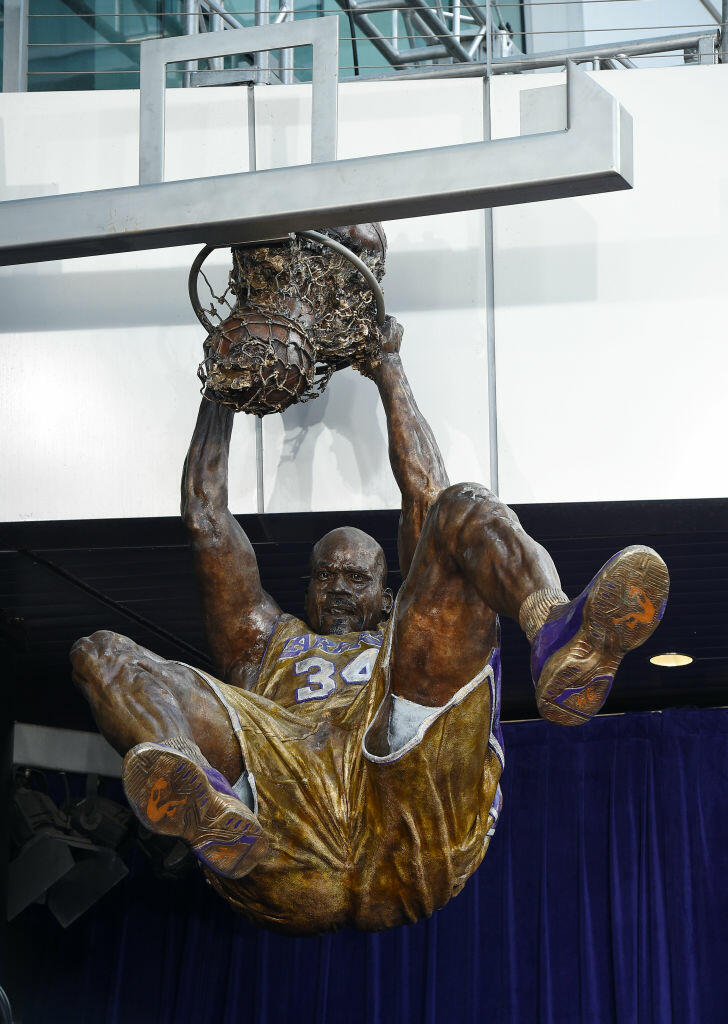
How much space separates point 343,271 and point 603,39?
10.6 feet

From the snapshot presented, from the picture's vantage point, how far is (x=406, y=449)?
13.5ft

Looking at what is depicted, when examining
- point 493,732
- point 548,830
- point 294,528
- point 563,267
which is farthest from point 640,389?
point 548,830

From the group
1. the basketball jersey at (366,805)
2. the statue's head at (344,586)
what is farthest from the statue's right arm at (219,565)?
the basketball jersey at (366,805)

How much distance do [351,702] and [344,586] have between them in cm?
43

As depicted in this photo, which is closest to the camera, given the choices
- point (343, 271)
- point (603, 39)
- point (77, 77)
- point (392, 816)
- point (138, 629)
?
point (392, 816)

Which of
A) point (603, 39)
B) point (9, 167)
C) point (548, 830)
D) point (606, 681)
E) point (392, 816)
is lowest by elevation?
point (548, 830)

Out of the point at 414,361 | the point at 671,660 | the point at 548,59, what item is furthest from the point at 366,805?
the point at 671,660

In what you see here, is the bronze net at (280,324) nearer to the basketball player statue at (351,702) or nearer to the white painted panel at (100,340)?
the basketball player statue at (351,702)

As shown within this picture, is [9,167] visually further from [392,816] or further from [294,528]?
[392,816]

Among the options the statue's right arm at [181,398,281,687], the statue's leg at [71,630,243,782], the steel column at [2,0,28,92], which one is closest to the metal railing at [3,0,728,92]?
the steel column at [2,0,28,92]

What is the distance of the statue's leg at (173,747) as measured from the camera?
2.97 meters

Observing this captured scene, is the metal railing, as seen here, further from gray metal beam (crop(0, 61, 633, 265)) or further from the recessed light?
the recessed light

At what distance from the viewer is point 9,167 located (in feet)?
16.1

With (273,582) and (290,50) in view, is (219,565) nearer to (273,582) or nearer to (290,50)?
(273,582)
